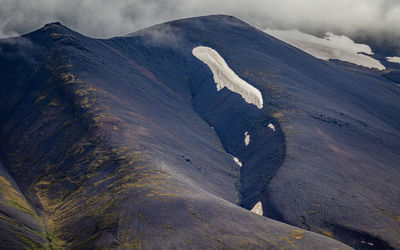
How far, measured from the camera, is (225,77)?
91125 mm

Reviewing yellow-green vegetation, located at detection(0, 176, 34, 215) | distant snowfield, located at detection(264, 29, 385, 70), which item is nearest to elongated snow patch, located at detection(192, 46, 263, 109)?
yellow-green vegetation, located at detection(0, 176, 34, 215)

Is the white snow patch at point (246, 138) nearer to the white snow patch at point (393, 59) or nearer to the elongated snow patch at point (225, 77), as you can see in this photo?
the elongated snow patch at point (225, 77)

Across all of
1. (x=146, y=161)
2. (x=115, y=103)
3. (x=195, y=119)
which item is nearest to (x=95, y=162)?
(x=146, y=161)

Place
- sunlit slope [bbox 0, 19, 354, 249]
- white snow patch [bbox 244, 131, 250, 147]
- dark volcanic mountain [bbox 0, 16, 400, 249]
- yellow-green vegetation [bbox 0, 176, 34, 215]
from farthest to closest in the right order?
white snow patch [bbox 244, 131, 250, 147], yellow-green vegetation [bbox 0, 176, 34, 215], dark volcanic mountain [bbox 0, 16, 400, 249], sunlit slope [bbox 0, 19, 354, 249]

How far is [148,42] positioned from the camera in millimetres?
107312

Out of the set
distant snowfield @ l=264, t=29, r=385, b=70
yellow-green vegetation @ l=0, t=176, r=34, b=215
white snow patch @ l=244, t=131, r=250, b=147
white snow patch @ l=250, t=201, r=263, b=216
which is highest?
distant snowfield @ l=264, t=29, r=385, b=70

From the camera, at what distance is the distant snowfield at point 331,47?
15162cm

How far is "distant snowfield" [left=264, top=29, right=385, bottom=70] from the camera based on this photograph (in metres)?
152

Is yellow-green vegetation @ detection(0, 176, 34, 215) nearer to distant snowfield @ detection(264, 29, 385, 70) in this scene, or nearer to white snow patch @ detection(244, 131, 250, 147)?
white snow patch @ detection(244, 131, 250, 147)

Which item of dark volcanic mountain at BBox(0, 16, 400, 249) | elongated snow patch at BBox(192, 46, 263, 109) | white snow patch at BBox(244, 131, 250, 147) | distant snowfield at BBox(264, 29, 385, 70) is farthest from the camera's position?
distant snowfield at BBox(264, 29, 385, 70)

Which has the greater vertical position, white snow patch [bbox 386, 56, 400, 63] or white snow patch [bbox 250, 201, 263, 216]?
white snow patch [bbox 386, 56, 400, 63]

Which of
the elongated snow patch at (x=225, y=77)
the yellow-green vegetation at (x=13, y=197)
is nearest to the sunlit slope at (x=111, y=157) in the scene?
the yellow-green vegetation at (x=13, y=197)

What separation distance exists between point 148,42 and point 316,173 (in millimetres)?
67578

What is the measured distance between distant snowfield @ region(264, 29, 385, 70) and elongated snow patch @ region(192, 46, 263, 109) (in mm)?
60782
